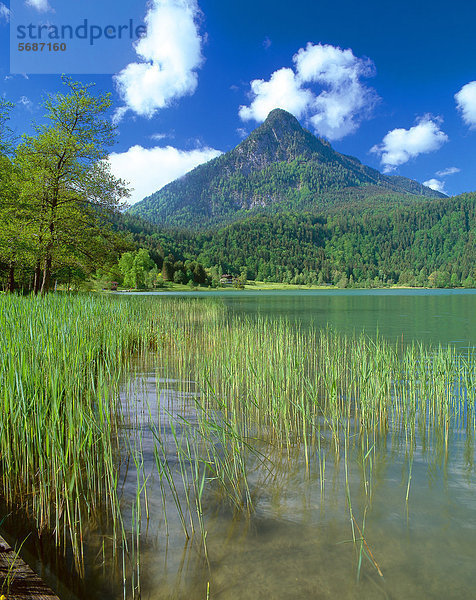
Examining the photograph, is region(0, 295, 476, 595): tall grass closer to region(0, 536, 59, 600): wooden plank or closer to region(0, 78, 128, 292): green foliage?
region(0, 536, 59, 600): wooden plank

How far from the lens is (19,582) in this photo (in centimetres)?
174

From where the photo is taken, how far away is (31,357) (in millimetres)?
4516

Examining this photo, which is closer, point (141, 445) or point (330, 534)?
point (330, 534)

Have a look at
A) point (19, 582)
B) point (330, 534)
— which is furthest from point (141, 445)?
point (330, 534)

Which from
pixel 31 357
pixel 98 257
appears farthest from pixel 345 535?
pixel 98 257

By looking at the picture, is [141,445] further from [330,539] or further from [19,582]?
[330,539]

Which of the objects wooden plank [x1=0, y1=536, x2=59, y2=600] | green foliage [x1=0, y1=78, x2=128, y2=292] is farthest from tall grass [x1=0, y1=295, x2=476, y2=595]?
green foliage [x1=0, y1=78, x2=128, y2=292]

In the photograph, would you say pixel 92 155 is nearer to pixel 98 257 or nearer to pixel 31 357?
pixel 98 257

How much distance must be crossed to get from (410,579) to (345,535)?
1.67 feet

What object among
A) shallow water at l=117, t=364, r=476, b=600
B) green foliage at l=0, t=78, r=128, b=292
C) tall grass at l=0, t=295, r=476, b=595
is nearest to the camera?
shallow water at l=117, t=364, r=476, b=600

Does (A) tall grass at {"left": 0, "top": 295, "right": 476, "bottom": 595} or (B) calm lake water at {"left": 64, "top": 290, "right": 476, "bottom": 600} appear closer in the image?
(B) calm lake water at {"left": 64, "top": 290, "right": 476, "bottom": 600}

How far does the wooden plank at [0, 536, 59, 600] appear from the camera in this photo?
5.50 ft

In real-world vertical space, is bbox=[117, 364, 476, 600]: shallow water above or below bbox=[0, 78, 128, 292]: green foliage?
below

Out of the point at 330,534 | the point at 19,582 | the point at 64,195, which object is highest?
the point at 64,195
